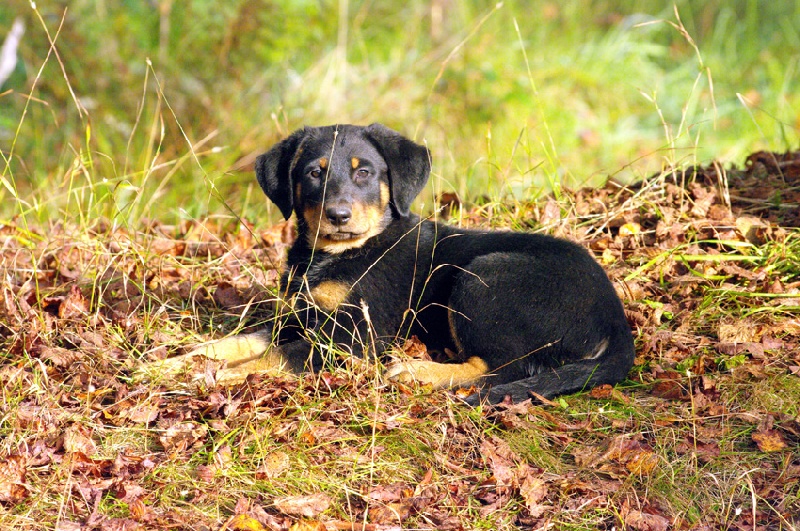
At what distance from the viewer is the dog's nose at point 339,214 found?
4.01m

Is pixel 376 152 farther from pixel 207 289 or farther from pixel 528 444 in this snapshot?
pixel 528 444

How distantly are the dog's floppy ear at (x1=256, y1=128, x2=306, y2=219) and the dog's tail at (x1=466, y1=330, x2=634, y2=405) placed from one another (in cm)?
145

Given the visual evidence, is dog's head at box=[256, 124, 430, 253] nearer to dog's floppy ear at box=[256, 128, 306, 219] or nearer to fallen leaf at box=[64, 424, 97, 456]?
dog's floppy ear at box=[256, 128, 306, 219]

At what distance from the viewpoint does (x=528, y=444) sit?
3.35 m

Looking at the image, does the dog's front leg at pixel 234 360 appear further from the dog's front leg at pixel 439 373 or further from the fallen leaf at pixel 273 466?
the fallen leaf at pixel 273 466

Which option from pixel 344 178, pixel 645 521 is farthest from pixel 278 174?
pixel 645 521

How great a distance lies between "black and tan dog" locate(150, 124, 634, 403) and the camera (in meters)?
3.88

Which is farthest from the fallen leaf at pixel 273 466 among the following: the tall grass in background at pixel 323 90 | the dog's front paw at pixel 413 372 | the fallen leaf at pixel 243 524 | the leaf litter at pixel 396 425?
the tall grass in background at pixel 323 90

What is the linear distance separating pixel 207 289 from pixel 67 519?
1.94 m

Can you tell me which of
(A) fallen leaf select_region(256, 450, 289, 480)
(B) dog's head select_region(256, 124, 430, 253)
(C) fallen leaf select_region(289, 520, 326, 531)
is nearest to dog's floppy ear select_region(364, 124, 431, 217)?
(B) dog's head select_region(256, 124, 430, 253)

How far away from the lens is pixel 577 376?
12.2 feet

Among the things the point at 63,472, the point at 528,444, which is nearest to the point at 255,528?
the point at 63,472

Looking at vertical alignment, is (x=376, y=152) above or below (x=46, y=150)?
above

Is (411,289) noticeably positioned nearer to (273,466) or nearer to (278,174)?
(278,174)
